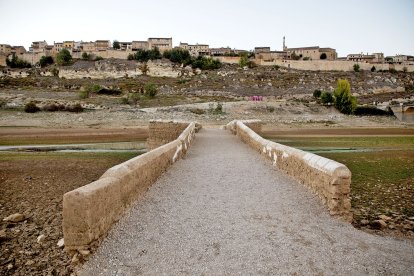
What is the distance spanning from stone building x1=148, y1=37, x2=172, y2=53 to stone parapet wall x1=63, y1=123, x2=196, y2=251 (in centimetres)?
13820

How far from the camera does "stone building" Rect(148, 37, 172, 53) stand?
463 ft

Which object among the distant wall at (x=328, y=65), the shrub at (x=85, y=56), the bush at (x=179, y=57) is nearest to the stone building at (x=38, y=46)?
the shrub at (x=85, y=56)

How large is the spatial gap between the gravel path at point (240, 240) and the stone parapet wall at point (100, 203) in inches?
8.8

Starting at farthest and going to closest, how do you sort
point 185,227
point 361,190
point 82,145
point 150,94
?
point 150,94 < point 82,145 < point 361,190 < point 185,227

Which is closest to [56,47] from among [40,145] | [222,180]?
[40,145]

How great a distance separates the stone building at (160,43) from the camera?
463ft

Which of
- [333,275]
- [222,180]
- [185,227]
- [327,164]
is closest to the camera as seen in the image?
[333,275]

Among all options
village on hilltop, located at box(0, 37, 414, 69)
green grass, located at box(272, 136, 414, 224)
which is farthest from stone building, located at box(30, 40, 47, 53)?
green grass, located at box(272, 136, 414, 224)

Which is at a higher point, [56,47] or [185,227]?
[56,47]

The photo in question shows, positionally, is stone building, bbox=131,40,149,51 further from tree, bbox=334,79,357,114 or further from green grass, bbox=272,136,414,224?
green grass, bbox=272,136,414,224

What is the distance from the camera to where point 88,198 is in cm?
484

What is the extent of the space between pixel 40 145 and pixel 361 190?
19465 mm

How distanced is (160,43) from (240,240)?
142781 millimetres

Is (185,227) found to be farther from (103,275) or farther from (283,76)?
(283,76)
